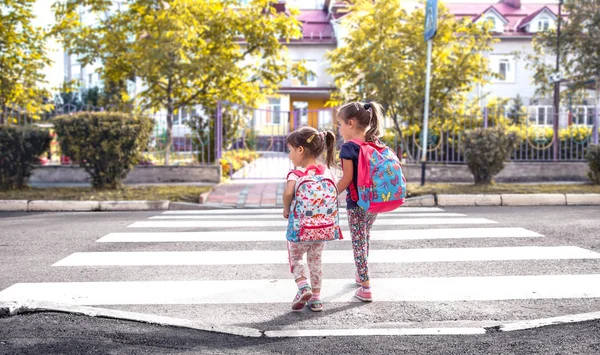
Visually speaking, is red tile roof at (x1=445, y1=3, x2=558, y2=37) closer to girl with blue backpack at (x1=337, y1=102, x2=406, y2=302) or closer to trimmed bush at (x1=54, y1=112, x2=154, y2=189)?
trimmed bush at (x1=54, y1=112, x2=154, y2=189)

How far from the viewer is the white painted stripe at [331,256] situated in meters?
6.35

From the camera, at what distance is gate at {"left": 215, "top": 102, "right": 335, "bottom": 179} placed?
1553 cm

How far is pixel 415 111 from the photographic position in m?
16.6

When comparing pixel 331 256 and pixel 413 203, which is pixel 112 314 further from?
pixel 413 203

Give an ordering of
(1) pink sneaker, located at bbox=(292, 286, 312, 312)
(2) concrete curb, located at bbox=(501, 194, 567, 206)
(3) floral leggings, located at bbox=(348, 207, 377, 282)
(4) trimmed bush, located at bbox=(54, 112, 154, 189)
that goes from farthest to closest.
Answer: (4) trimmed bush, located at bbox=(54, 112, 154, 189) < (2) concrete curb, located at bbox=(501, 194, 567, 206) < (3) floral leggings, located at bbox=(348, 207, 377, 282) < (1) pink sneaker, located at bbox=(292, 286, 312, 312)

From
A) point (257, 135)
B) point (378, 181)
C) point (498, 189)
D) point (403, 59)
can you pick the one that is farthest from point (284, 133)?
point (378, 181)

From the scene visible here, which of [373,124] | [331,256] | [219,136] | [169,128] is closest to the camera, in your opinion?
[373,124]

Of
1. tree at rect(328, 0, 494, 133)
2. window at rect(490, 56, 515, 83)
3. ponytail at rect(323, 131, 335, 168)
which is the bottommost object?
ponytail at rect(323, 131, 335, 168)

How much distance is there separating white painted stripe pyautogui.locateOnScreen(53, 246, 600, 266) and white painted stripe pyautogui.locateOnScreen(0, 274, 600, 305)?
0.80 metres

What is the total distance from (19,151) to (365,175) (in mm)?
9489

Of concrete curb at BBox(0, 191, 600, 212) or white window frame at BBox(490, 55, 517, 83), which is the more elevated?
white window frame at BBox(490, 55, 517, 83)

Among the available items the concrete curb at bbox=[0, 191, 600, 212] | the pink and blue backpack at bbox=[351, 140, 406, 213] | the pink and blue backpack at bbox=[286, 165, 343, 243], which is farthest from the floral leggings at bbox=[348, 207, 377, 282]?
the concrete curb at bbox=[0, 191, 600, 212]

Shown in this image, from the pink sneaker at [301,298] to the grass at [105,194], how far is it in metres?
7.27

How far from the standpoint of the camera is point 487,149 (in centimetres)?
1268
